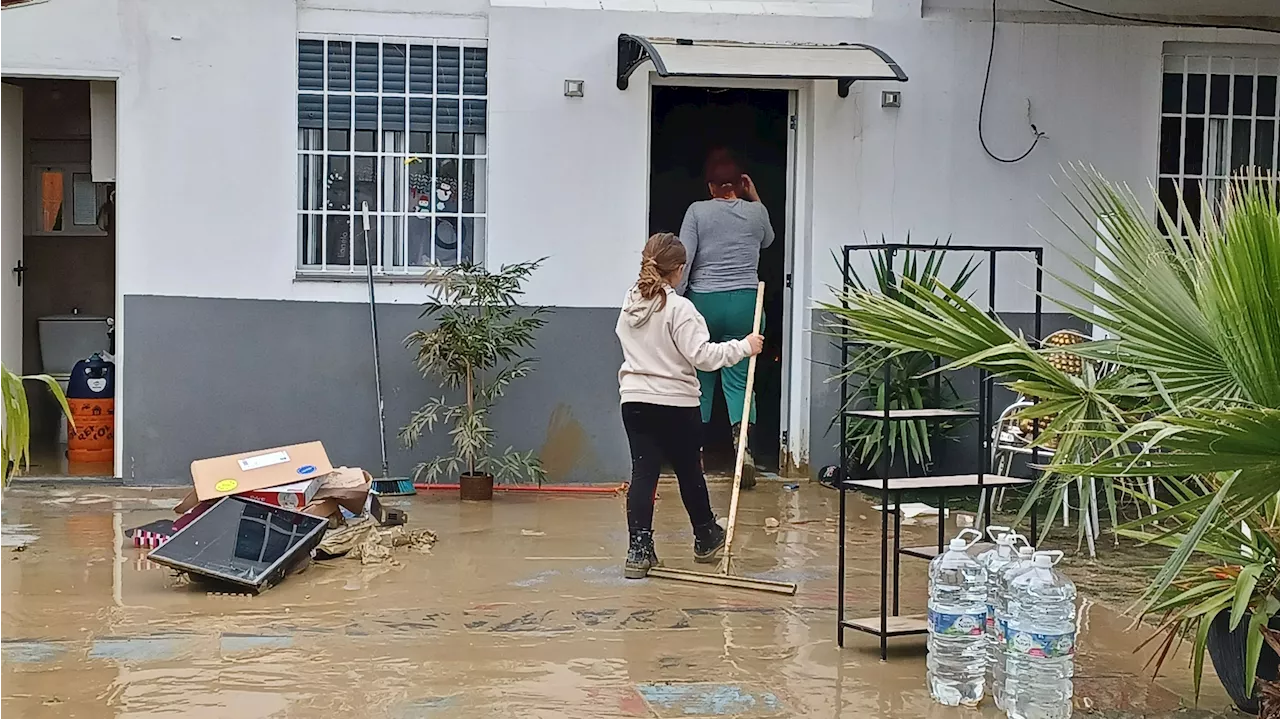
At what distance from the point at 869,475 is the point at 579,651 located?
12.6 feet

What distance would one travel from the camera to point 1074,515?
23.9 feet

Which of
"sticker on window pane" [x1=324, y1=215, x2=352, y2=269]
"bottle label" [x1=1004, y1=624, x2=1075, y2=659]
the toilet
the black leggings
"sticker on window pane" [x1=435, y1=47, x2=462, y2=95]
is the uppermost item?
"sticker on window pane" [x1=435, y1=47, x2=462, y2=95]

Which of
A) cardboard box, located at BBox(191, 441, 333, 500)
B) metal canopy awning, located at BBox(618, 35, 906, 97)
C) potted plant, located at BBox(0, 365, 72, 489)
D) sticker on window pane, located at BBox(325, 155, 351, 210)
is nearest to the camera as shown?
potted plant, located at BBox(0, 365, 72, 489)

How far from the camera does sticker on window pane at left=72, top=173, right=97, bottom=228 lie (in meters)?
10.2

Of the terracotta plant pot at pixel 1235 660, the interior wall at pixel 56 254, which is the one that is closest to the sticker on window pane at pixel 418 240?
the interior wall at pixel 56 254

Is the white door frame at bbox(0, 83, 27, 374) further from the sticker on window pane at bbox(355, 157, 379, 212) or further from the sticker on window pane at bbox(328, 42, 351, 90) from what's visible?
the sticker on window pane at bbox(355, 157, 379, 212)

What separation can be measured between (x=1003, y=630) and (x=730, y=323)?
4.04 m

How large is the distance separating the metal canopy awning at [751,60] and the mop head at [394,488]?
2555 millimetres

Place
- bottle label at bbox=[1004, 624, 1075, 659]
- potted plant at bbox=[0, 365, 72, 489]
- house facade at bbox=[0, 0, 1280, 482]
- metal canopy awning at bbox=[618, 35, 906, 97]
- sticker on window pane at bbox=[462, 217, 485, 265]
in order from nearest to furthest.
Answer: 1. potted plant at bbox=[0, 365, 72, 489]
2. bottle label at bbox=[1004, 624, 1075, 659]
3. metal canopy awning at bbox=[618, 35, 906, 97]
4. house facade at bbox=[0, 0, 1280, 482]
5. sticker on window pane at bbox=[462, 217, 485, 265]

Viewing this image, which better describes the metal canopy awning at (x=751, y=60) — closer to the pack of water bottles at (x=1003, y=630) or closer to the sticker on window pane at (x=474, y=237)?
the sticker on window pane at (x=474, y=237)

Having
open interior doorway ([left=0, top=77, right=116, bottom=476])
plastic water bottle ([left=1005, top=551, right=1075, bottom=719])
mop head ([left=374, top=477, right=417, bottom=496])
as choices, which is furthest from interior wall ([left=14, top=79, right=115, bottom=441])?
plastic water bottle ([left=1005, top=551, right=1075, bottom=719])

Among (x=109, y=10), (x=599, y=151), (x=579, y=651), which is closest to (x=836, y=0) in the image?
(x=599, y=151)

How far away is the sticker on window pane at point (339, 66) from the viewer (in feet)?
26.2

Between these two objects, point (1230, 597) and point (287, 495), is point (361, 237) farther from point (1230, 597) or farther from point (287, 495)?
point (1230, 597)
